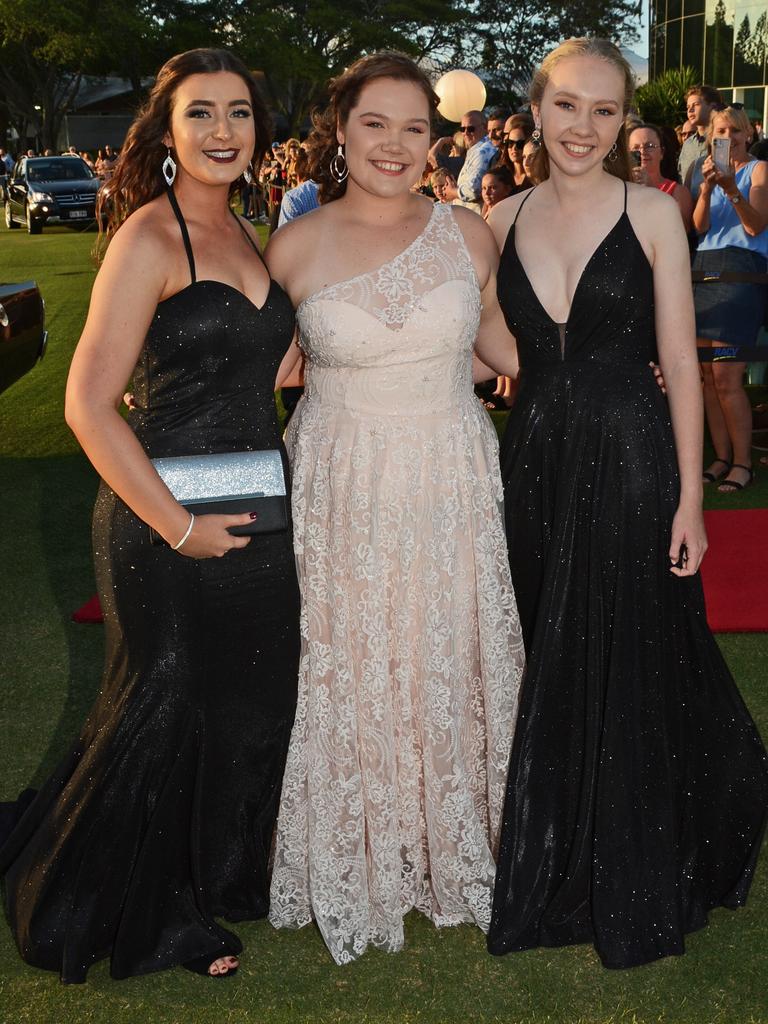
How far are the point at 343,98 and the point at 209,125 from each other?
440 millimetres

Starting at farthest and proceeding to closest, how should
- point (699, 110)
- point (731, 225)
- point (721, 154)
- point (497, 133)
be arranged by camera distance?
point (497, 133) < point (699, 110) < point (731, 225) < point (721, 154)

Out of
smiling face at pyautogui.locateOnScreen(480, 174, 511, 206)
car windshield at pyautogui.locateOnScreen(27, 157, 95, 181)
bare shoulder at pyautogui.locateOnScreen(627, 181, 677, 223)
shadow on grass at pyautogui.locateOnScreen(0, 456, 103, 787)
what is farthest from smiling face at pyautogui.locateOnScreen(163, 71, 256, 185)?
car windshield at pyautogui.locateOnScreen(27, 157, 95, 181)

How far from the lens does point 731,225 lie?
7.82 m

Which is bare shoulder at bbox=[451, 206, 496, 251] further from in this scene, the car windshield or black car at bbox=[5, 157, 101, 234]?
the car windshield

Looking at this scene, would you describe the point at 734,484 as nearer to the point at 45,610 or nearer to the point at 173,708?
the point at 45,610

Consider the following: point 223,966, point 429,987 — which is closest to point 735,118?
point 429,987

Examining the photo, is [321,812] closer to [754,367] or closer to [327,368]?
[327,368]

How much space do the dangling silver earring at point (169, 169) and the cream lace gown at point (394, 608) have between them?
1.48 ft

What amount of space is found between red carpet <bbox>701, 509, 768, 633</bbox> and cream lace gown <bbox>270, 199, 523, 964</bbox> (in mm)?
2214

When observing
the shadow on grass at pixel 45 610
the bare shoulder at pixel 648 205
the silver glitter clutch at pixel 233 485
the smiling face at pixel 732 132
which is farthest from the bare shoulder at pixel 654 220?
the smiling face at pixel 732 132

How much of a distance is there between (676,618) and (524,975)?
99 cm

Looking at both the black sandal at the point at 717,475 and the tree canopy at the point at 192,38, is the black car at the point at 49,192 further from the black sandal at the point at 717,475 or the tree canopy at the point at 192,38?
the black sandal at the point at 717,475

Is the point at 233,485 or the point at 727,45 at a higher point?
the point at 727,45

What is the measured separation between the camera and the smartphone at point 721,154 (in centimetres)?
724
